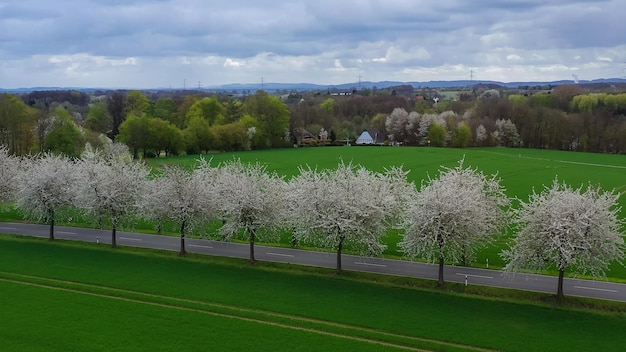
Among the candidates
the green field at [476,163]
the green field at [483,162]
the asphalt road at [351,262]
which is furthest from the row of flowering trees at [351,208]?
the green field at [483,162]

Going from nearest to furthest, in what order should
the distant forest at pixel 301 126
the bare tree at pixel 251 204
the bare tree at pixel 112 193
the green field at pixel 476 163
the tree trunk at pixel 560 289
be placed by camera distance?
the tree trunk at pixel 560 289 → the bare tree at pixel 251 204 → the bare tree at pixel 112 193 → the green field at pixel 476 163 → the distant forest at pixel 301 126

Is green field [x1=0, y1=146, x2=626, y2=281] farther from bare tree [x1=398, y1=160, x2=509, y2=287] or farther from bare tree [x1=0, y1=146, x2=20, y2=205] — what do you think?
bare tree [x1=398, y1=160, x2=509, y2=287]

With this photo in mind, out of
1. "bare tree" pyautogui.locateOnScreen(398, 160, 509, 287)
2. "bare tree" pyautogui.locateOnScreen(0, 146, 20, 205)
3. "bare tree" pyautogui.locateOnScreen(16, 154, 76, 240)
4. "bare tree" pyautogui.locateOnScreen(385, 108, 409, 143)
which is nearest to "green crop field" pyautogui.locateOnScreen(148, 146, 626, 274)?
"bare tree" pyautogui.locateOnScreen(385, 108, 409, 143)

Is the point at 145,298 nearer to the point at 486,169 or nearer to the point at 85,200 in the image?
the point at 85,200

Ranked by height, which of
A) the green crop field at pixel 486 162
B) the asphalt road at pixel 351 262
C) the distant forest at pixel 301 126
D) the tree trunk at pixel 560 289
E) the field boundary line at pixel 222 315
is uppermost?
the distant forest at pixel 301 126

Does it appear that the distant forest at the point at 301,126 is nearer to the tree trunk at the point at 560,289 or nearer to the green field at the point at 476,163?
the green field at the point at 476,163

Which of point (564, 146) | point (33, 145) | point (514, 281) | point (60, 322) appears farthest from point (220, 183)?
point (564, 146)
